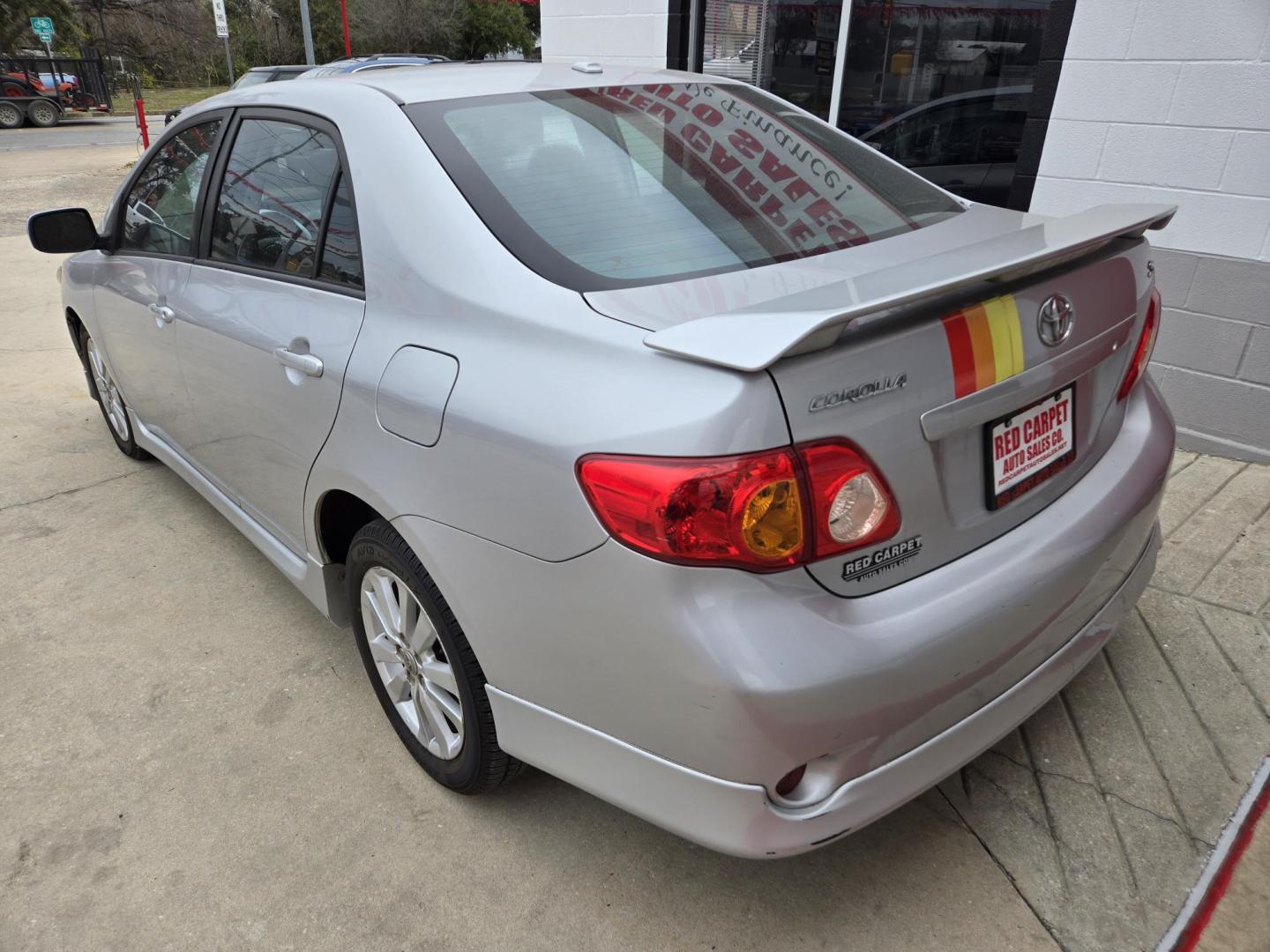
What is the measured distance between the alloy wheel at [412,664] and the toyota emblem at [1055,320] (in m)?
1.35

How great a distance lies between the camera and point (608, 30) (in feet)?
20.6

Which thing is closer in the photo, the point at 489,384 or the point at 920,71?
the point at 489,384

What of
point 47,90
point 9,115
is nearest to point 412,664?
point 9,115

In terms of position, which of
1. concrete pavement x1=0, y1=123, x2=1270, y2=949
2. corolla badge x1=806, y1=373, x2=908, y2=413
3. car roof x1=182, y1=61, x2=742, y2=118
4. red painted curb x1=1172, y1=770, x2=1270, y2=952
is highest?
car roof x1=182, y1=61, x2=742, y2=118

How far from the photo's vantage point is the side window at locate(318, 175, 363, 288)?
82.2 inches

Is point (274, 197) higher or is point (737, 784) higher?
point (274, 197)

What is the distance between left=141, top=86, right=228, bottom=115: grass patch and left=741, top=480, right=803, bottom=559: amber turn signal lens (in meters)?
30.8

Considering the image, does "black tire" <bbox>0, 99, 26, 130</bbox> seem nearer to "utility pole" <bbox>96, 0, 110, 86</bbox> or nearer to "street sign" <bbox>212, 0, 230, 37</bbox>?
"street sign" <bbox>212, 0, 230, 37</bbox>

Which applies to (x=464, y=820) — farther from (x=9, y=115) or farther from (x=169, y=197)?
(x=9, y=115)

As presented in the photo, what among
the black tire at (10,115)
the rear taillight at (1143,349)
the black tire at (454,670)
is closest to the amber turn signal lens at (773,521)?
the black tire at (454,670)

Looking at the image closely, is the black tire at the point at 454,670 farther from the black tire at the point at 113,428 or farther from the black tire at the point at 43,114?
the black tire at the point at 43,114

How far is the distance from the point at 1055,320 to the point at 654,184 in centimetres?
90

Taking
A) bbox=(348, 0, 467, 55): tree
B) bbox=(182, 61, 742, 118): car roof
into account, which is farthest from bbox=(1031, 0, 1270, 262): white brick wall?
bbox=(348, 0, 467, 55): tree

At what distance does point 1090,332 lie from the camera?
180cm
